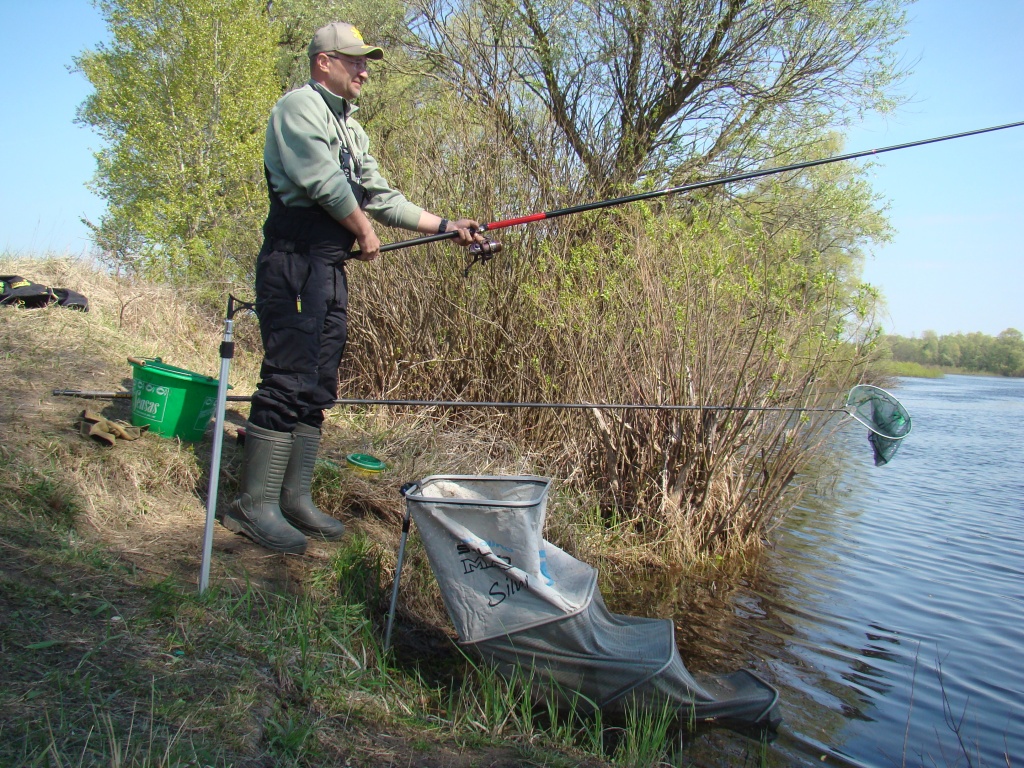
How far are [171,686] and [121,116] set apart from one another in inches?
710

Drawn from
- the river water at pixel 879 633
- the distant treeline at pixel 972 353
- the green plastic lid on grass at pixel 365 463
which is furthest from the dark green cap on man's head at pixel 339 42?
the distant treeline at pixel 972 353

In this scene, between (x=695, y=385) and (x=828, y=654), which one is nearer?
(x=828, y=654)

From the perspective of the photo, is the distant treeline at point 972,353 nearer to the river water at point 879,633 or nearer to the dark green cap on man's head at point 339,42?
the river water at point 879,633

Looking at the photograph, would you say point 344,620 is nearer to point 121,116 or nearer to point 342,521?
point 342,521

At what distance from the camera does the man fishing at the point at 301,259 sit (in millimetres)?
3193

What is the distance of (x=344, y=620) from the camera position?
306 centimetres

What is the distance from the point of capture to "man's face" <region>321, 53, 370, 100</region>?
333 cm

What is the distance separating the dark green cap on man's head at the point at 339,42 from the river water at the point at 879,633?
3157 mm

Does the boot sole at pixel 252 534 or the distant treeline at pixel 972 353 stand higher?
the distant treeline at pixel 972 353

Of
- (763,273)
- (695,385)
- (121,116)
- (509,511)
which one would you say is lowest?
(509,511)

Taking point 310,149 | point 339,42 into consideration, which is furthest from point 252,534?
point 339,42

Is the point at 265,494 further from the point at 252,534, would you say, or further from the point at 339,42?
the point at 339,42

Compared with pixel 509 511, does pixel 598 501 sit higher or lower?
lower

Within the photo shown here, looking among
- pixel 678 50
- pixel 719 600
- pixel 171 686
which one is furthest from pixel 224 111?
pixel 171 686
